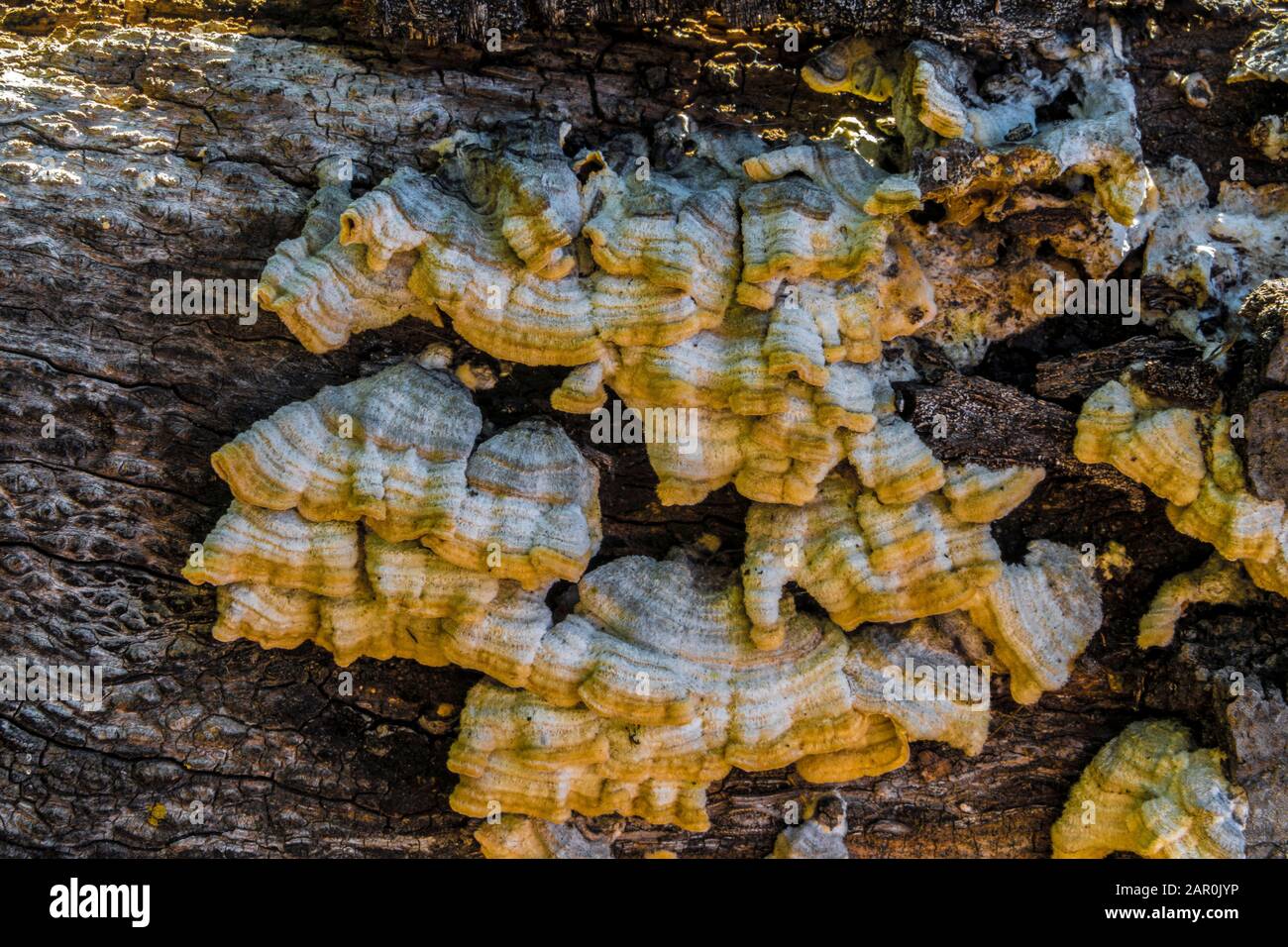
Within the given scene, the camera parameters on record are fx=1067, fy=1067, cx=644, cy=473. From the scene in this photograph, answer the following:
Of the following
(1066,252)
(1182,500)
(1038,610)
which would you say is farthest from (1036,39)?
(1038,610)

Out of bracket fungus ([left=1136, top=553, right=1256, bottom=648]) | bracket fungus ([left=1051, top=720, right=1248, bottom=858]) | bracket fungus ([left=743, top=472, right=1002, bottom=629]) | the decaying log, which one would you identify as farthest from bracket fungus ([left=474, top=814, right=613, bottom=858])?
the decaying log

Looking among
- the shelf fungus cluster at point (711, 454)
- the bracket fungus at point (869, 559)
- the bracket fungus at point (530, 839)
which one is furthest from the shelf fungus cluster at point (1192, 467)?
the bracket fungus at point (530, 839)

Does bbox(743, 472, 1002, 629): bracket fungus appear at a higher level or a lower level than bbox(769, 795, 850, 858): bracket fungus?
higher

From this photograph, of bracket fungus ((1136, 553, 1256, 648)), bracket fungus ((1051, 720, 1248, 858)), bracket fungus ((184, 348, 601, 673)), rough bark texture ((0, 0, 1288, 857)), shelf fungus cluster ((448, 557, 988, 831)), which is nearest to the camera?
bracket fungus ((184, 348, 601, 673))

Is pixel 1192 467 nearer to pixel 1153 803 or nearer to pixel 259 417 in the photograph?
pixel 1153 803

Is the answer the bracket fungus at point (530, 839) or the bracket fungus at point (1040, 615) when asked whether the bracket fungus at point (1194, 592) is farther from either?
the bracket fungus at point (530, 839)

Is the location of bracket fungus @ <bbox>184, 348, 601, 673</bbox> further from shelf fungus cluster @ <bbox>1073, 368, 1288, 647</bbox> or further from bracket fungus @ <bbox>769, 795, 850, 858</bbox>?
shelf fungus cluster @ <bbox>1073, 368, 1288, 647</bbox>
